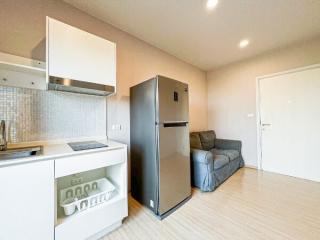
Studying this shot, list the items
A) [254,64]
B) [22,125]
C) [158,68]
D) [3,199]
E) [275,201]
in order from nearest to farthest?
Answer: [3,199], [22,125], [275,201], [158,68], [254,64]

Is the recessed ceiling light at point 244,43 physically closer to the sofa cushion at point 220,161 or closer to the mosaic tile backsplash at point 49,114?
the sofa cushion at point 220,161

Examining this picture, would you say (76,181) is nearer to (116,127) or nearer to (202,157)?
(116,127)

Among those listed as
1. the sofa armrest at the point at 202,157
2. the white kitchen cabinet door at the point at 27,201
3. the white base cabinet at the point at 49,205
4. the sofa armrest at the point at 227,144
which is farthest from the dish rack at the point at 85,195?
the sofa armrest at the point at 227,144

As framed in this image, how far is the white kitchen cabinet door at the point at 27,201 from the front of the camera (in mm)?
1054

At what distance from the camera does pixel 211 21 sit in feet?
7.32

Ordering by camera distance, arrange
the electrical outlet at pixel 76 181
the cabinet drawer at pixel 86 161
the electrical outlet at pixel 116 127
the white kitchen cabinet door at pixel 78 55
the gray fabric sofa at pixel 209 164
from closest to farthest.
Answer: the cabinet drawer at pixel 86 161, the white kitchen cabinet door at pixel 78 55, the electrical outlet at pixel 76 181, the electrical outlet at pixel 116 127, the gray fabric sofa at pixel 209 164

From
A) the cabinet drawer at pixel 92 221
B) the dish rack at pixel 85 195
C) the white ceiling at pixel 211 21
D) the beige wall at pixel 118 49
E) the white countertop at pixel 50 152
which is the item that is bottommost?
the cabinet drawer at pixel 92 221

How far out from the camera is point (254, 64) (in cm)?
347

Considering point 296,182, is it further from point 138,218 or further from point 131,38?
point 131,38

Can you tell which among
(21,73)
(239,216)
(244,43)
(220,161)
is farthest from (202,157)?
(21,73)

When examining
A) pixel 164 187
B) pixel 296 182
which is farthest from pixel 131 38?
pixel 296 182

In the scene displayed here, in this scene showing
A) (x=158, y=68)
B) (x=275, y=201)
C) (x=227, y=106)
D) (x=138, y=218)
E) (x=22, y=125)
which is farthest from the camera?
(x=227, y=106)

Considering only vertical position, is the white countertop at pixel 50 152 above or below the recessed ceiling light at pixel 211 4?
below

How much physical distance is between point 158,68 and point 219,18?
4.27ft
